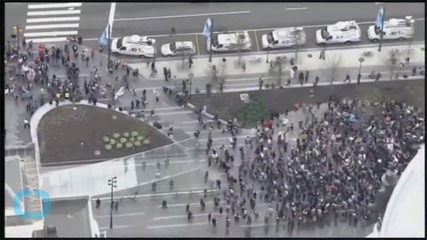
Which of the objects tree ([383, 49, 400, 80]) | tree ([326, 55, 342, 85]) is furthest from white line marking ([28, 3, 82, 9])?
tree ([383, 49, 400, 80])

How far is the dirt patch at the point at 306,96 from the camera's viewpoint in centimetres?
10025

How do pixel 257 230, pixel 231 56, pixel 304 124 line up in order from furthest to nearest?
pixel 231 56 → pixel 304 124 → pixel 257 230

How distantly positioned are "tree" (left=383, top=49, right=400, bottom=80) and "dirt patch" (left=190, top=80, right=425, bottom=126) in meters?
1.14

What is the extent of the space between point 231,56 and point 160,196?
15.3 m

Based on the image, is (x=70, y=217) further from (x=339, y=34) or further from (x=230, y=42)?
(x=339, y=34)

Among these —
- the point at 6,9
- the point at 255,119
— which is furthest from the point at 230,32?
the point at 6,9

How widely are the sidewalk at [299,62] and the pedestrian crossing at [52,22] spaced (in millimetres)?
6260

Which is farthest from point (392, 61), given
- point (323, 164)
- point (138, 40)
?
point (138, 40)

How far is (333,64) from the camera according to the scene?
10381 centimetres

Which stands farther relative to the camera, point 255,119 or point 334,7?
point 334,7

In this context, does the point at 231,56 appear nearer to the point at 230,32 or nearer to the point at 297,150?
the point at 230,32

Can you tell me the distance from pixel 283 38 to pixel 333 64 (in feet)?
14.3

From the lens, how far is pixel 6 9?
108 meters

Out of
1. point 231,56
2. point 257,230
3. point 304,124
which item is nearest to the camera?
point 257,230
